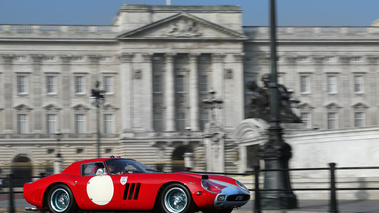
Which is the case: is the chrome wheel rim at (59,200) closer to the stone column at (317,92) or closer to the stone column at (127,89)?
the stone column at (127,89)

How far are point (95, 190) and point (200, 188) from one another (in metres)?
2.51

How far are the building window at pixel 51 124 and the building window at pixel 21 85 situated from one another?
10.9ft

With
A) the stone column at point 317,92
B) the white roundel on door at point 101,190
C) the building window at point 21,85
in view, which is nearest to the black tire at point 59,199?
the white roundel on door at point 101,190

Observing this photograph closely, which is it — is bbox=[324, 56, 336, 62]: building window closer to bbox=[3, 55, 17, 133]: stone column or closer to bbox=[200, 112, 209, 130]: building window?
bbox=[200, 112, 209, 130]: building window

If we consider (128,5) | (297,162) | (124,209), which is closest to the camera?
(124,209)

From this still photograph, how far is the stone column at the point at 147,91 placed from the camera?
6969 centimetres

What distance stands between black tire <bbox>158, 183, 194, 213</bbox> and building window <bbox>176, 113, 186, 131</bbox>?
56251 millimetres

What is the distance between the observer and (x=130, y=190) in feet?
50.5

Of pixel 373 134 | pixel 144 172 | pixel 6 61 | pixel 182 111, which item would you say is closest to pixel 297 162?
pixel 373 134

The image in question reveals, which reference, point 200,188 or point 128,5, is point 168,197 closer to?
point 200,188

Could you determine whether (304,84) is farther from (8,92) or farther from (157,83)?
(8,92)

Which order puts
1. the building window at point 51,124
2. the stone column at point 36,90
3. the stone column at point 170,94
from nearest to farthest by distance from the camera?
1. the stone column at point 36,90
2. the stone column at point 170,94
3. the building window at point 51,124

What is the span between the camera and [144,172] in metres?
15.7

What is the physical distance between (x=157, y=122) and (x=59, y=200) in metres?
54.4
